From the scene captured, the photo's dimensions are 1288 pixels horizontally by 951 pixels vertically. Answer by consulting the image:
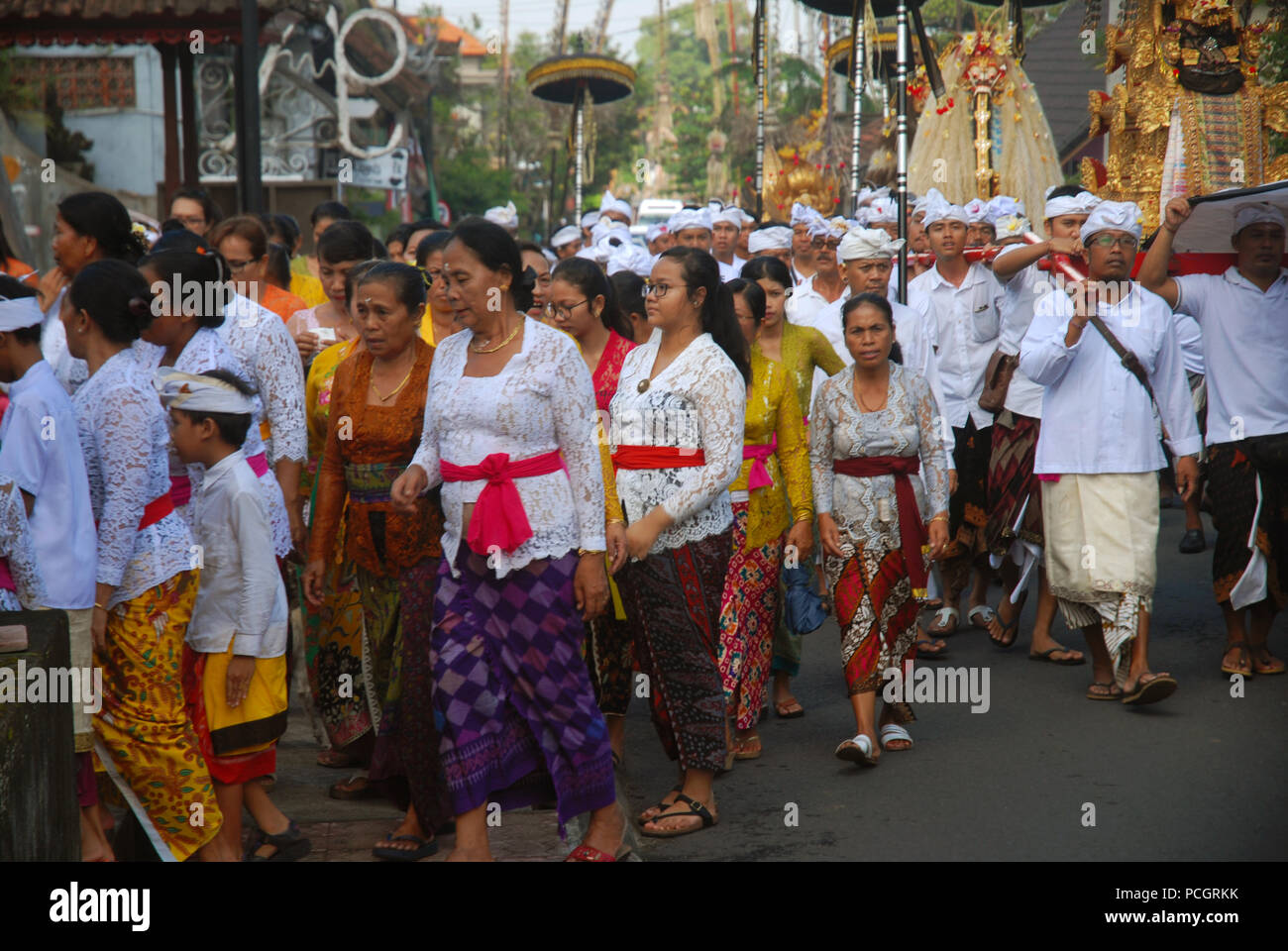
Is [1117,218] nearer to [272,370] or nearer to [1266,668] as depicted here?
[1266,668]

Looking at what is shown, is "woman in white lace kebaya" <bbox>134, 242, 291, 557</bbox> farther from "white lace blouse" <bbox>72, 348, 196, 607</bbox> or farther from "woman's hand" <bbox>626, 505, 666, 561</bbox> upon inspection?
"woman's hand" <bbox>626, 505, 666, 561</bbox>

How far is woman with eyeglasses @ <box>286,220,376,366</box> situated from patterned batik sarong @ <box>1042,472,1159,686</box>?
11.5 ft

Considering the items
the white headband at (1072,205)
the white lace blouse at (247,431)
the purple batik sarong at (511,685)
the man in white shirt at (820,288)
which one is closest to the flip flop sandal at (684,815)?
the purple batik sarong at (511,685)

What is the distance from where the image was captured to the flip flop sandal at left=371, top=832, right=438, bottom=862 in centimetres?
474

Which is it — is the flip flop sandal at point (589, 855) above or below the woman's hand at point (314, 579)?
below

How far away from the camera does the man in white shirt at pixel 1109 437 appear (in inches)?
260

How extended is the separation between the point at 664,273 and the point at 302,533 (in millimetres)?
1708

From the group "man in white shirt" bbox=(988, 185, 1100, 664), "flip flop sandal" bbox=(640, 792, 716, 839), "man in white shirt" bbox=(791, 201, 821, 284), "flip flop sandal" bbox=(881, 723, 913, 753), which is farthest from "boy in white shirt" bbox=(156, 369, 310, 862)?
"man in white shirt" bbox=(791, 201, 821, 284)

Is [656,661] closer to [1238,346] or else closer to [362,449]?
[362,449]

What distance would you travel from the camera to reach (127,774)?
Result: 13.9 feet

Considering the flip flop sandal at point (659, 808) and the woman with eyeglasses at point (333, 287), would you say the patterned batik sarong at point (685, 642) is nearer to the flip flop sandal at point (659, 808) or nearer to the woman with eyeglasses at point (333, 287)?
the flip flop sandal at point (659, 808)

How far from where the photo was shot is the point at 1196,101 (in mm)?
10836

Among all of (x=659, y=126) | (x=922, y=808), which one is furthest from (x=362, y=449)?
(x=659, y=126)

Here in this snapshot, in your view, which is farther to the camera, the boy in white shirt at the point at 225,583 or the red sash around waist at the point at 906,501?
the red sash around waist at the point at 906,501
